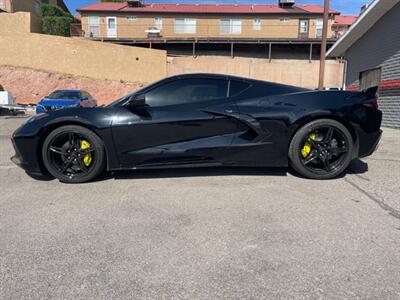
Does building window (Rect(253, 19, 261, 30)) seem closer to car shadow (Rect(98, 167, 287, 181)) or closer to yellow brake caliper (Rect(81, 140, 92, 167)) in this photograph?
car shadow (Rect(98, 167, 287, 181))

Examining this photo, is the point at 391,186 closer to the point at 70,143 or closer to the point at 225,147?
the point at 225,147

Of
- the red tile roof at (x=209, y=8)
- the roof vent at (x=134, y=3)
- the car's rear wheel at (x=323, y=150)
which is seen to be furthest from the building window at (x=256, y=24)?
the car's rear wheel at (x=323, y=150)

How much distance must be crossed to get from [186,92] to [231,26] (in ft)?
96.3

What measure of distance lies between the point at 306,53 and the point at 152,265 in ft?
99.9

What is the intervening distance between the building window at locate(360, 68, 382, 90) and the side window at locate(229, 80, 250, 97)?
30.3 ft

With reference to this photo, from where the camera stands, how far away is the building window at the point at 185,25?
1236 inches

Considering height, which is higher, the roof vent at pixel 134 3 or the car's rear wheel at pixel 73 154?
the roof vent at pixel 134 3

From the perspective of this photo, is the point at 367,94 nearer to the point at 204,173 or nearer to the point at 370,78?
the point at 204,173

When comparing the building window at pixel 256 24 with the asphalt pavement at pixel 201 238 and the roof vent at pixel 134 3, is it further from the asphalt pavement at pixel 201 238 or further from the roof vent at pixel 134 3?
the asphalt pavement at pixel 201 238

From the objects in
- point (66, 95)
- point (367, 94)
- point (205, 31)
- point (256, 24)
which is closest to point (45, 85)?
point (66, 95)

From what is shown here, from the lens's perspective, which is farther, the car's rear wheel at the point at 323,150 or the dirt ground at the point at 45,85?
the dirt ground at the point at 45,85

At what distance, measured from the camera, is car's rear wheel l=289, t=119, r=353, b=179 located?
14.1ft

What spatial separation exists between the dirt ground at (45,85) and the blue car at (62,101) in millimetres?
9909

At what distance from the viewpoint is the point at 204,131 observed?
13.8 feet
